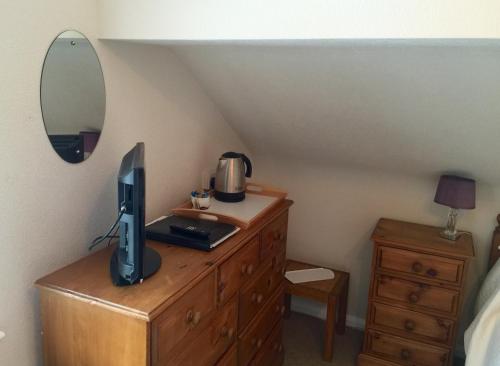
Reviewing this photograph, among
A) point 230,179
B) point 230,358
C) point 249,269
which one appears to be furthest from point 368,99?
point 230,358

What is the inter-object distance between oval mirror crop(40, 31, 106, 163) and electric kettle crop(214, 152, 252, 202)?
0.67m

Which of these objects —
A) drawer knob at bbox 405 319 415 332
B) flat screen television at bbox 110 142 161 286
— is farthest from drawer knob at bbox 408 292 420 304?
flat screen television at bbox 110 142 161 286

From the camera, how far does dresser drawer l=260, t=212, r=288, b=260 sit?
1906mm

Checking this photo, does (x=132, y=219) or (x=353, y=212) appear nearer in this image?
(x=132, y=219)

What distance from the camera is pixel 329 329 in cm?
246

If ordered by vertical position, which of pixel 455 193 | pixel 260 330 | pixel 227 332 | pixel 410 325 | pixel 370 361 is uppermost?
pixel 455 193

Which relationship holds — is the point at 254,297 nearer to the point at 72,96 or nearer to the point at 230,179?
the point at 230,179

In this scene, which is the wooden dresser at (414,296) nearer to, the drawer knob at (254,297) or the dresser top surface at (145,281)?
the drawer knob at (254,297)

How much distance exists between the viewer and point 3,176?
3.90 ft

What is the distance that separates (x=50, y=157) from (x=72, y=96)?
224mm

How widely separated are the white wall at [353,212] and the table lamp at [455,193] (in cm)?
20

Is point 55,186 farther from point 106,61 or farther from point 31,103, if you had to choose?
point 106,61

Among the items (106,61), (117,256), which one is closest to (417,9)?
(106,61)

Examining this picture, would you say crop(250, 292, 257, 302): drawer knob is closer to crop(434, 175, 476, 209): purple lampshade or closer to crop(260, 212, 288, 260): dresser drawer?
crop(260, 212, 288, 260): dresser drawer
